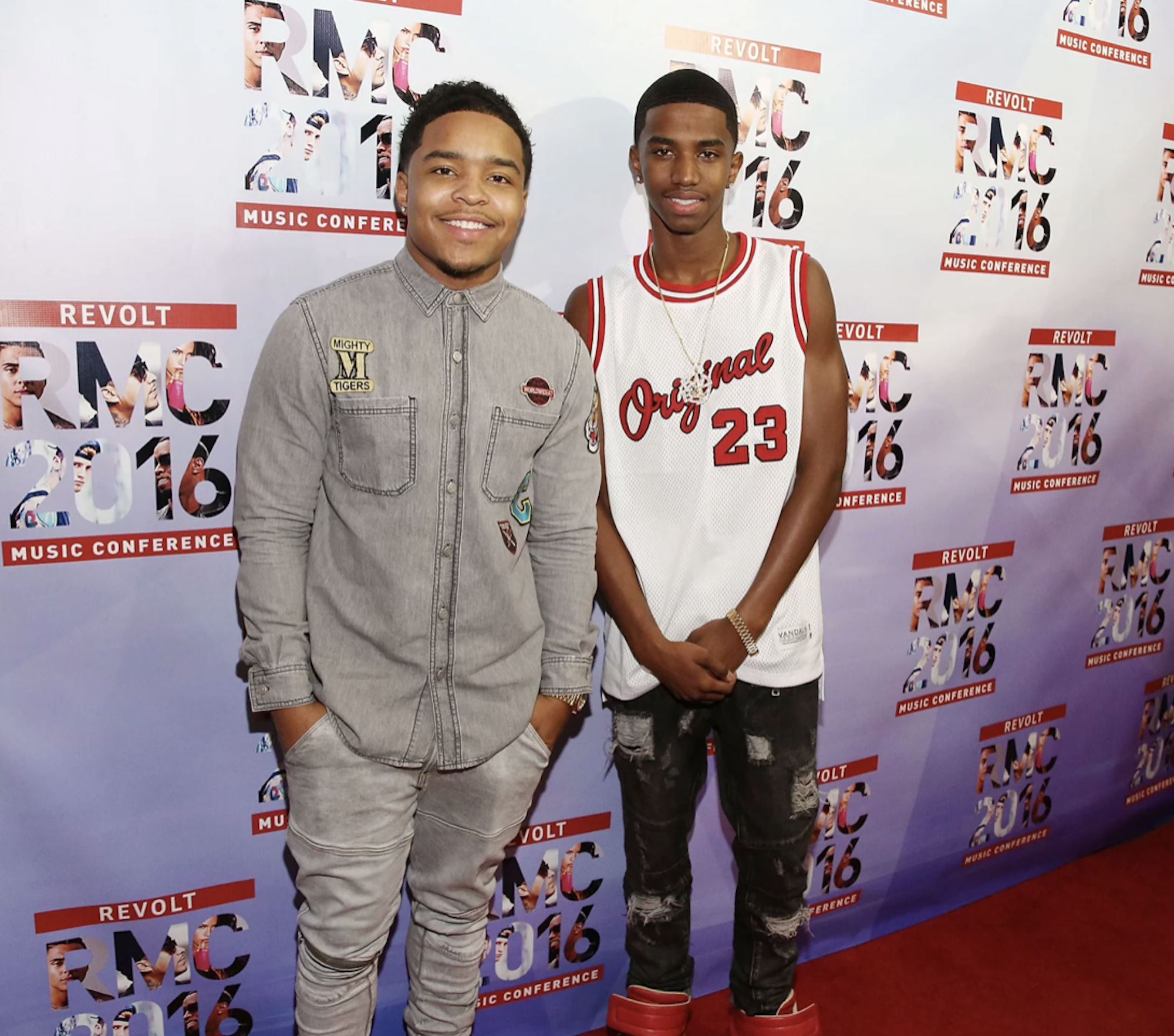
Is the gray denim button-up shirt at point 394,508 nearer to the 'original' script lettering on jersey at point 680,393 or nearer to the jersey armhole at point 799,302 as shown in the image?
the 'original' script lettering on jersey at point 680,393

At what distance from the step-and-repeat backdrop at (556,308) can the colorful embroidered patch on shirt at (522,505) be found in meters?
0.56

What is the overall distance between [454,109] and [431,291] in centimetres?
29

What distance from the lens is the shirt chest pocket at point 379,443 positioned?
1476 millimetres

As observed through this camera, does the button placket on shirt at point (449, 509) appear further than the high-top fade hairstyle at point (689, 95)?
No

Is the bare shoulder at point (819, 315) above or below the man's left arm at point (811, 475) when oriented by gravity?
above

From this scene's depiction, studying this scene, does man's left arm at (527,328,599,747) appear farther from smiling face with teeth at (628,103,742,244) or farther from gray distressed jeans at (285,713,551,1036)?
smiling face with teeth at (628,103,742,244)

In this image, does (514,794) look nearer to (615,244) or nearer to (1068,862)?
(615,244)

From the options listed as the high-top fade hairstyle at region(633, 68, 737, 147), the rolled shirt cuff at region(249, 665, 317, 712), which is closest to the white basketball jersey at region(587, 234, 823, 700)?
the high-top fade hairstyle at region(633, 68, 737, 147)

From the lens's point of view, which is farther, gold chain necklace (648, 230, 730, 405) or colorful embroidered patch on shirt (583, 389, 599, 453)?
gold chain necklace (648, 230, 730, 405)

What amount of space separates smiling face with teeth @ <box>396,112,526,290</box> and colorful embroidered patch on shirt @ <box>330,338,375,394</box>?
7.3 inches

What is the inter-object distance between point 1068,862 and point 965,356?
168cm

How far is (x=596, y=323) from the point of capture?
1.87 meters

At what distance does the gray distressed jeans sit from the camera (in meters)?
1.51

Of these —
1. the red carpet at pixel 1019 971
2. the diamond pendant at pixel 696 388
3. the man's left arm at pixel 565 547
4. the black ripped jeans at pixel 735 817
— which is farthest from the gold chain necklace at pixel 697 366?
the red carpet at pixel 1019 971
